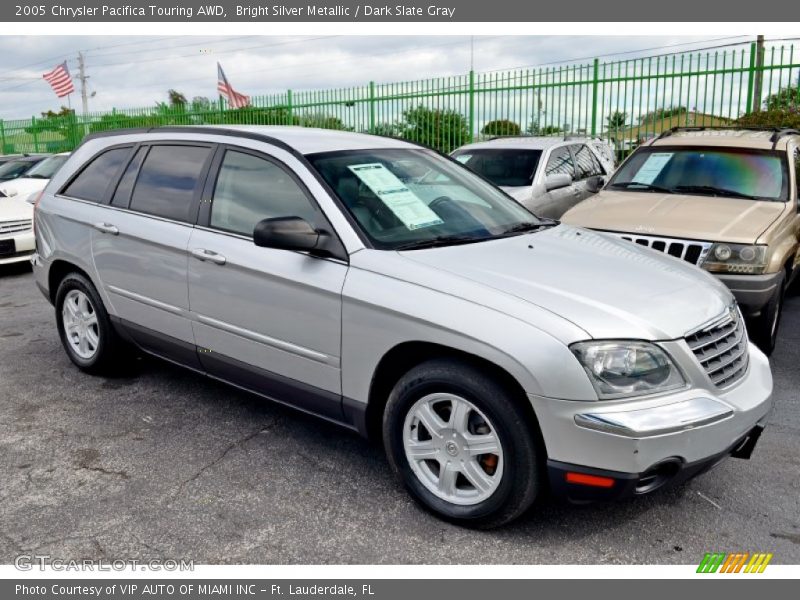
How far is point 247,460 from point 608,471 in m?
1.93

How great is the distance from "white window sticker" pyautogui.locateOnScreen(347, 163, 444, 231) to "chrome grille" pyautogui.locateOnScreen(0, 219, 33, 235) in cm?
731

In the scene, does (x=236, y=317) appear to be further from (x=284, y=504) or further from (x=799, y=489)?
(x=799, y=489)

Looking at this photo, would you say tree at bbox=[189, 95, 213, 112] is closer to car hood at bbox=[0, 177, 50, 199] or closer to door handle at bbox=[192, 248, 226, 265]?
car hood at bbox=[0, 177, 50, 199]

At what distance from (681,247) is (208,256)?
3.41 metres

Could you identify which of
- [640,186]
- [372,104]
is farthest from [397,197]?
[372,104]

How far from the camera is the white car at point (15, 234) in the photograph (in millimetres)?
9406

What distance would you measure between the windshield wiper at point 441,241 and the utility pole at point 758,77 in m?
9.06

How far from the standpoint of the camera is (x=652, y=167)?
22.4 feet

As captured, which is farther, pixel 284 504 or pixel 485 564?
pixel 284 504

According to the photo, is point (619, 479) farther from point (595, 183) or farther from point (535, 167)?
point (535, 167)

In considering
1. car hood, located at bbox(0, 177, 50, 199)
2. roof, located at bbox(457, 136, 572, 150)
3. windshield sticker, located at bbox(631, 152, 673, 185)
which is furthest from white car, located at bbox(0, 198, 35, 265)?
windshield sticker, located at bbox(631, 152, 673, 185)

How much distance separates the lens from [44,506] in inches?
134

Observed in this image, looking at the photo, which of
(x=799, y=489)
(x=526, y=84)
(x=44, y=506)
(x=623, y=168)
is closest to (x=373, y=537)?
(x=44, y=506)

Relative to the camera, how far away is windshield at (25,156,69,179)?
1416 centimetres
